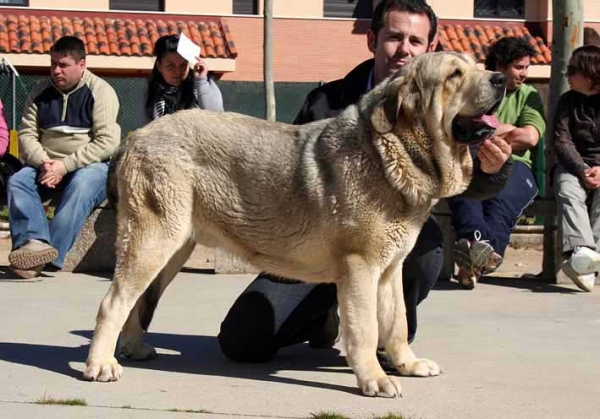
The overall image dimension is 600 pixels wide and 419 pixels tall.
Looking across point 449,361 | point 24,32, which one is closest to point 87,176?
point 449,361

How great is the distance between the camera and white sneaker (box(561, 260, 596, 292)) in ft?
29.9

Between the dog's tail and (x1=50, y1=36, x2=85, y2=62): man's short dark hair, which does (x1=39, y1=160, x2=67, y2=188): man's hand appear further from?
the dog's tail

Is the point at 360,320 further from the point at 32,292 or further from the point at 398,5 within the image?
the point at 32,292

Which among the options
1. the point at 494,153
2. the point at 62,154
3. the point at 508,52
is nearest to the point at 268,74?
the point at 62,154

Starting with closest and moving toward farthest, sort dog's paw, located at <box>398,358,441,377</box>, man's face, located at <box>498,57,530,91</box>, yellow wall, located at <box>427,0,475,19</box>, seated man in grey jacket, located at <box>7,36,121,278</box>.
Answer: dog's paw, located at <box>398,358,441,377</box> → seated man in grey jacket, located at <box>7,36,121,278</box> → man's face, located at <box>498,57,530,91</box> → yellow wall, located at <box>427,0,475,19</box>

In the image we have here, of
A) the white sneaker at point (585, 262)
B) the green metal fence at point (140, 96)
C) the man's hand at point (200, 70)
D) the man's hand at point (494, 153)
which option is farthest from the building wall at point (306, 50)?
the man's hand at point (494, 153)

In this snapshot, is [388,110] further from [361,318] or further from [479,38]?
[479,38]

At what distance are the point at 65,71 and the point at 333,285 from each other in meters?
4.60

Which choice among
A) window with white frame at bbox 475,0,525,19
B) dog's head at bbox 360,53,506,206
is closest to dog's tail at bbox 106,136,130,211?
dog's head at bbox 360,53,506,206

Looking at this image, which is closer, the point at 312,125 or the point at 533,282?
the point at 312,125

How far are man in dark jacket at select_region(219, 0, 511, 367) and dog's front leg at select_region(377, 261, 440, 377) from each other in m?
0.40

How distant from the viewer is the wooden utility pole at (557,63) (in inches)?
392

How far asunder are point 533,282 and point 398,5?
14.0 feet

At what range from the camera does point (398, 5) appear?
6.20 meters
